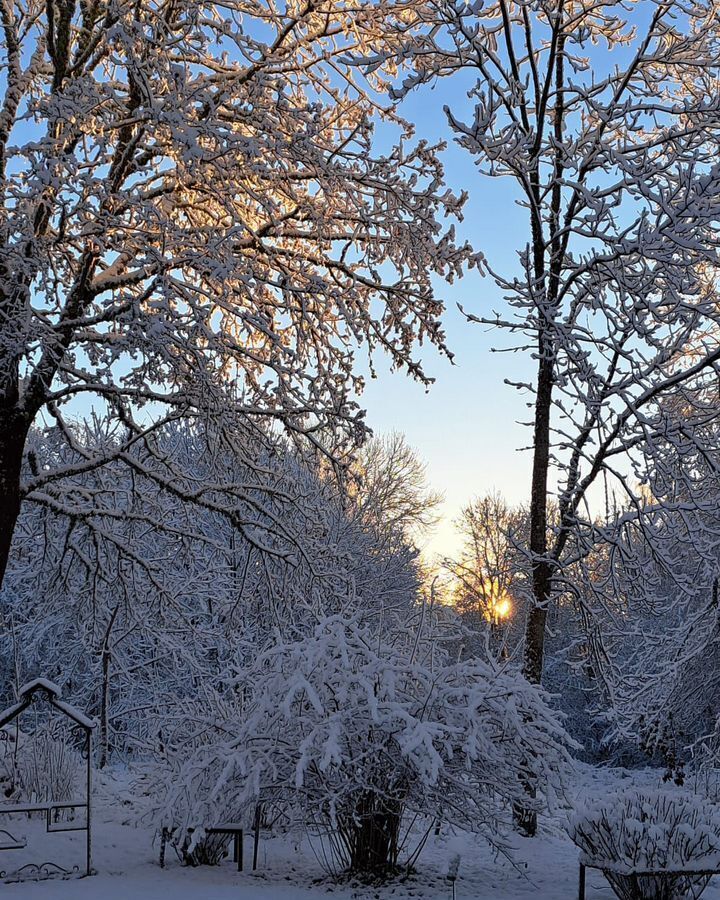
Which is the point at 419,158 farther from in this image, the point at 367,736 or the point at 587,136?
the point at 367,736

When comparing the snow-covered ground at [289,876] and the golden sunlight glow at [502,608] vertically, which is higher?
the golden sunlight glow at [502,608]

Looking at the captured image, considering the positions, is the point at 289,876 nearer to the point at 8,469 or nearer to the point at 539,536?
the point at 539,536

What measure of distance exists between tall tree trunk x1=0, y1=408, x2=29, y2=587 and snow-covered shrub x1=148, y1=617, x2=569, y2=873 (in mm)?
2565

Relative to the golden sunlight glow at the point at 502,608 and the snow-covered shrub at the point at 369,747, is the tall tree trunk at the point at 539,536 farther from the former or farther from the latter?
the golden sunlight glow at the point at 502,608

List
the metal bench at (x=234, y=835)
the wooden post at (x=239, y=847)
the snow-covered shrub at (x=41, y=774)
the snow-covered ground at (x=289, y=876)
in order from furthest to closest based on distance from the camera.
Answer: the snow-covered shrub at (x=41, y=774) < the wooden post at (x=239, y=847) < the metal bench at (x=234, y=835) < the snow-covered ground at (x=289, y=876)

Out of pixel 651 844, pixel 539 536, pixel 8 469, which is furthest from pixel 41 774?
pixel 651 844

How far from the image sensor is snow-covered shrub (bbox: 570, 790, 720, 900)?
239 inches

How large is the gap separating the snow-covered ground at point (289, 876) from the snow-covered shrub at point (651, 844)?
0.48 metres

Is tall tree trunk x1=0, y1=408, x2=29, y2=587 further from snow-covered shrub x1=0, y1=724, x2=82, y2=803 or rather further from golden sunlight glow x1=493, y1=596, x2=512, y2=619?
golden sunlight glow x1=493, y1=596, x2=512, y2=619

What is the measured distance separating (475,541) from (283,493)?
24046mm

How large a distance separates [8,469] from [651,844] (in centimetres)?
603

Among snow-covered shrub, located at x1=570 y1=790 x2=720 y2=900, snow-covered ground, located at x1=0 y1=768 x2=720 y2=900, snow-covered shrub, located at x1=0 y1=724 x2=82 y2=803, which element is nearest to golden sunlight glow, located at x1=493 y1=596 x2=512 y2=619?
snow-covered shrub, located at x1=0 y1=724 x2=82 y2=803

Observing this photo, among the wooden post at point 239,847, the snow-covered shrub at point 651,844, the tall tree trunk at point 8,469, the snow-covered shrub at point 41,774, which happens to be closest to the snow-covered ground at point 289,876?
the wooden post at point 239,847

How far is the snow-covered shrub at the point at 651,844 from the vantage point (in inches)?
239
